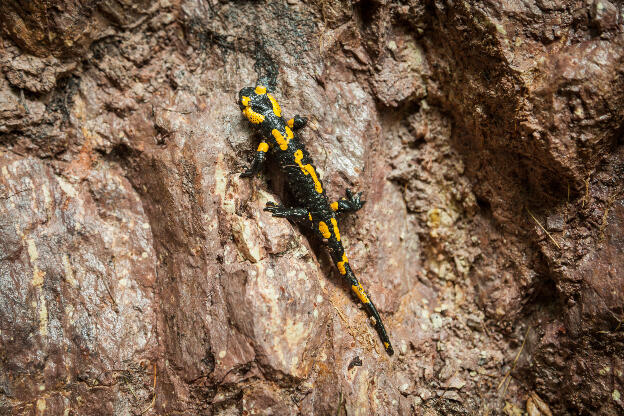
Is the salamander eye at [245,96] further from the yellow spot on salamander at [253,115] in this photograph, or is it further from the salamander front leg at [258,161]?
the salamander front leg at [258,161]

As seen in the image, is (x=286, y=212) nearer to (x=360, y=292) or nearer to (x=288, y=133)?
(x=288, y=133)

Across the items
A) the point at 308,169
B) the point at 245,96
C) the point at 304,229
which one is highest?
the point at 245,96

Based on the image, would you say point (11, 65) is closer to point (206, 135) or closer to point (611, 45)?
point (206, 135)

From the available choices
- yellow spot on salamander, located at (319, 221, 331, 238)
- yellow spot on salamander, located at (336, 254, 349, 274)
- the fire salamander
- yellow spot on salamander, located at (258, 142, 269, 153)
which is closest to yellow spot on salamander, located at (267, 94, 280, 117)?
the fire salamander

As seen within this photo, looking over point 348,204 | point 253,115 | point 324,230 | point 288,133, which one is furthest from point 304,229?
point 253,115

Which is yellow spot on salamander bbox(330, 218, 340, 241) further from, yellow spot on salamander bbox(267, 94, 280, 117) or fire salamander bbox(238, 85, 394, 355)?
yellow spot on salamander bbox(267, 94, 280, 117)

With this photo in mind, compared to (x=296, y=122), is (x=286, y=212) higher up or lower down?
lower down

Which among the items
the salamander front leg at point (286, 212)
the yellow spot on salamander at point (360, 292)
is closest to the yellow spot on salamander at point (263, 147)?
the salamander front leg at point (286, 212)
